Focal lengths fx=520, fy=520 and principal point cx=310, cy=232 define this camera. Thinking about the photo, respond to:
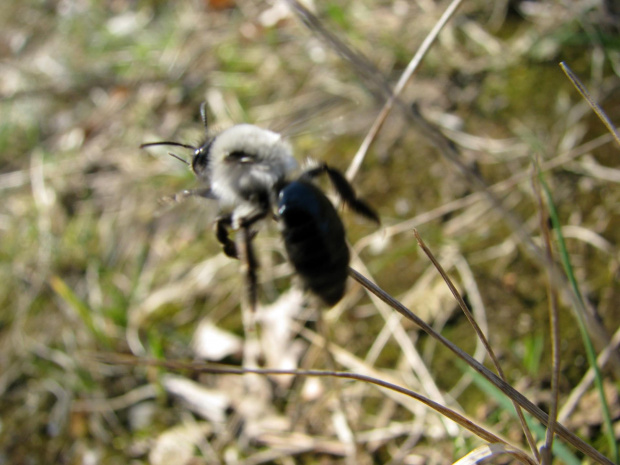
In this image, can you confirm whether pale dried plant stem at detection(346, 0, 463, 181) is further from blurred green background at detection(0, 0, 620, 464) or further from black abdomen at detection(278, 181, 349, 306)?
black abdomen at detection(278, 181, 349, 306)

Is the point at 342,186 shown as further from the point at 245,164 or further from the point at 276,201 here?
the point at 245,164

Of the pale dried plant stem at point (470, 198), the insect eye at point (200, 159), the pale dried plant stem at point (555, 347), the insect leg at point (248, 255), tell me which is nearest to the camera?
the pale dried plant stem at point (555, 347)

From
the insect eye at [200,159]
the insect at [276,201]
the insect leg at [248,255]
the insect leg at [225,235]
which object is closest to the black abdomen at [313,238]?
the insect at [276,201]

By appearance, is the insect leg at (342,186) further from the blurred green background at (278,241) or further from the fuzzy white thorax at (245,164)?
the blurred green background at (278,241)

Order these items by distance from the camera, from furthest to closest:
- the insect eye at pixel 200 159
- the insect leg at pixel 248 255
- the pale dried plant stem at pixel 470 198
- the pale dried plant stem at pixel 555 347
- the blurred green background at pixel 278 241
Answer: the pale dried plant stem at pixel 470 198 → the blurred green background at pixel 278 241 → the insect eye at pixel 200 159 → the insect leg at pixel 248 255 → the pale dried plant stem at pixel 555 347

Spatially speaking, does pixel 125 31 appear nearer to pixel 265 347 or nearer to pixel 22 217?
pixel 22 217

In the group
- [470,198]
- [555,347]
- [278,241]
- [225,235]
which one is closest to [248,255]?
[225,235]
